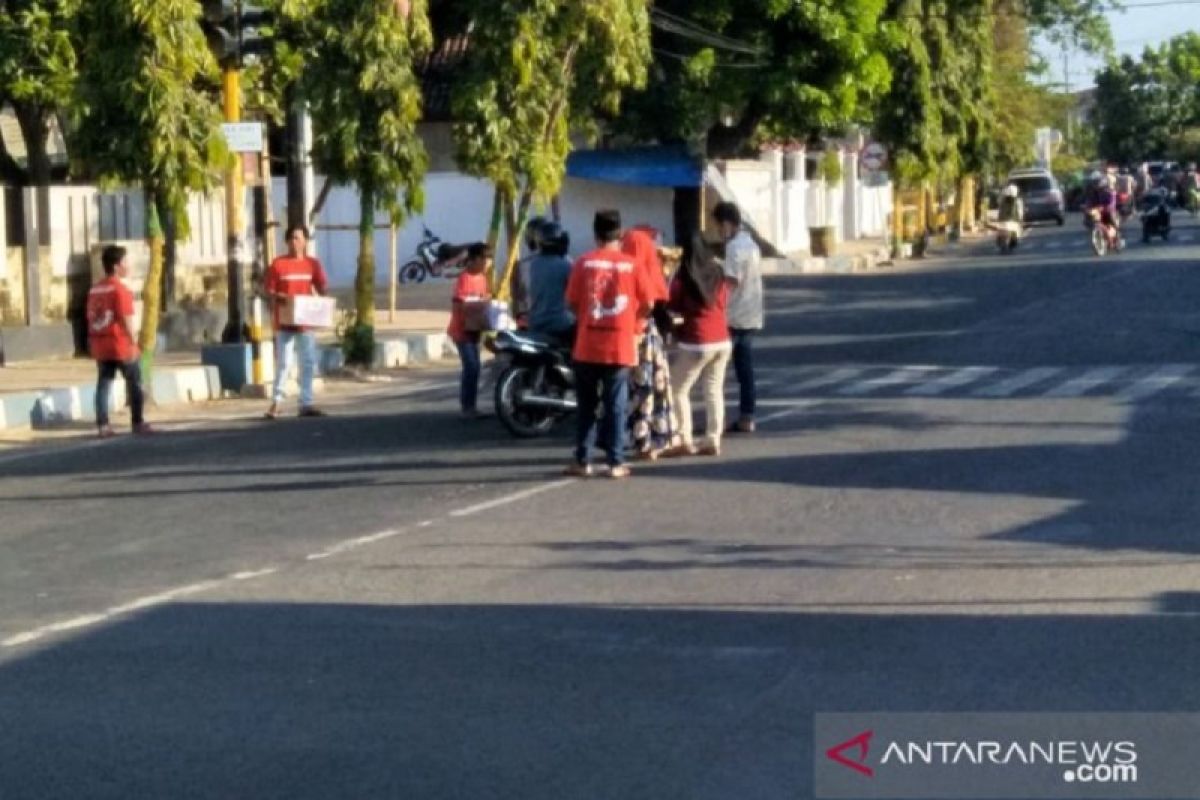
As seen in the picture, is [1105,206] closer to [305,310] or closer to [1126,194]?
[1126,194]

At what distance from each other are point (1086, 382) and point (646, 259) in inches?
283

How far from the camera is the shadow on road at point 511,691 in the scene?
7352mm

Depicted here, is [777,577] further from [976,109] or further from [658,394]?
[976,109]

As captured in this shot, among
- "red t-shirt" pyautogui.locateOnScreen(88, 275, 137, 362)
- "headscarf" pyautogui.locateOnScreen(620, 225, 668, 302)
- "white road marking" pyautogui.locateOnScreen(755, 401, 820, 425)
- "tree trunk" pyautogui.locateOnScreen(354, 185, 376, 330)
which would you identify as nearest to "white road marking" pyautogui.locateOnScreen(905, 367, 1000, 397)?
"white road marking" pyautogui.locateOnScreen(755, 401, 820, 425)

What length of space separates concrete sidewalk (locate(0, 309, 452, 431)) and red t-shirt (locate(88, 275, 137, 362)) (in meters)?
1.55

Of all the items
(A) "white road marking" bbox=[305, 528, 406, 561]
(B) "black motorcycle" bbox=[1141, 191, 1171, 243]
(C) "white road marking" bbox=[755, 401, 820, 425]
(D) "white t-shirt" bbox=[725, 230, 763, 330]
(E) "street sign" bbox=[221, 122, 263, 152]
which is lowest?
(A) "white road marking" bbox=[305, 528, 406, 561]

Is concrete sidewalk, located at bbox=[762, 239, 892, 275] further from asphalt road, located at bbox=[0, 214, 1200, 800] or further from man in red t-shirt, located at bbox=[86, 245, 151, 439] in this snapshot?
asphalt road, located at bbox=[0, 214, 1200, 800]

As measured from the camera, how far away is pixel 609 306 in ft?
47.9

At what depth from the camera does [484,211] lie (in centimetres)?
4494

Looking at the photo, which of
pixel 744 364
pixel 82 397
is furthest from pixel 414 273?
pixel 744 364

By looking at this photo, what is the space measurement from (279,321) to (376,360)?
5995 mm

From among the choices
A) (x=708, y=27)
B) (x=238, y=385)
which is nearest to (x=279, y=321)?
(x=238, y=385)

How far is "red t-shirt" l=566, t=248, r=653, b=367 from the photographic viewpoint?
14.6 meters

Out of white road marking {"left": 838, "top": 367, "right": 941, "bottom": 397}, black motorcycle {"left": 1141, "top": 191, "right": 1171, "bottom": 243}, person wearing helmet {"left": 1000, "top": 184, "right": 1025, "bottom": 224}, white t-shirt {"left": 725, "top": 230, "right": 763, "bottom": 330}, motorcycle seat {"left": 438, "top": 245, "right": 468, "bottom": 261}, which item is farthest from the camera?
person wearing helmet {"left": 1000, "top": 184, "right": 1025, "bottom": 224}
